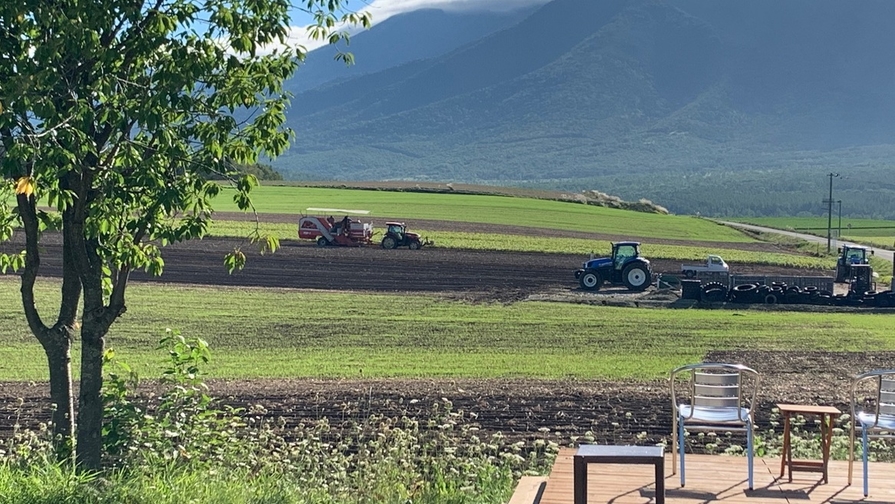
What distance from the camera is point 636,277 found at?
33.6m

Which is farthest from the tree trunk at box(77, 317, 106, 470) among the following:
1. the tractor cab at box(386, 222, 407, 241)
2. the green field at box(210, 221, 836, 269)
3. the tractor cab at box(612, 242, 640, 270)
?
the green field at box(210, 221, 836, 269)

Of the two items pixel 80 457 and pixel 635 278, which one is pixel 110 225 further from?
pixel 635 278

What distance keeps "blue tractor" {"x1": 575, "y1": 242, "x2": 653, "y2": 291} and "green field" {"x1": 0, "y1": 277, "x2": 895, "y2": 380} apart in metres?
4.13

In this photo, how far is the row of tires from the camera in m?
31.6

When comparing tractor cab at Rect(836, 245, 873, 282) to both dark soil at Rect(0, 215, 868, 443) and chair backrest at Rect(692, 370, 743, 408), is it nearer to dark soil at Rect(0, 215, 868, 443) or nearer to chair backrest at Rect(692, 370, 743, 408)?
dark soil at Rect(0, 215, 868, 443)

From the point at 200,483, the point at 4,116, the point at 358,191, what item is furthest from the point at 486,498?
the point at 358,191

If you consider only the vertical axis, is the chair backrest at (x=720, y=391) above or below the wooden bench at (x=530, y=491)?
above

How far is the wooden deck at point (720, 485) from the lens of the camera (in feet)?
25.8

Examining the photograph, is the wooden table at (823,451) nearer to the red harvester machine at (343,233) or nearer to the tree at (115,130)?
the tree at (115,130)

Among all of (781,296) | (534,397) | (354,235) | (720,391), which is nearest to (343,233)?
(354,235)

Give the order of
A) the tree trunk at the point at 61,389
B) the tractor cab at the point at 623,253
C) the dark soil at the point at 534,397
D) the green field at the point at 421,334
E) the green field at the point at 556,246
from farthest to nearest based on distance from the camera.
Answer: the green field at the point at 556,246 → the tractor cab at the point at 623,253 → the green field at the point at 421,334 → the dark soil at the point at 534,397 → the tree trunk at the point at 61,389

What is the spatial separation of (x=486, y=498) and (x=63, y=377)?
4.15 metres

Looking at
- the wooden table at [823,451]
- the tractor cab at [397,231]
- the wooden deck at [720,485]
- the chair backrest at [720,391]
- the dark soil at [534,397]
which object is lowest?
the dark soil at [534,397]

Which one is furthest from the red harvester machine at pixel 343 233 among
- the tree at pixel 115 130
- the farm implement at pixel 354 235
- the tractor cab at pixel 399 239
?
the tree at pixel 115 130
